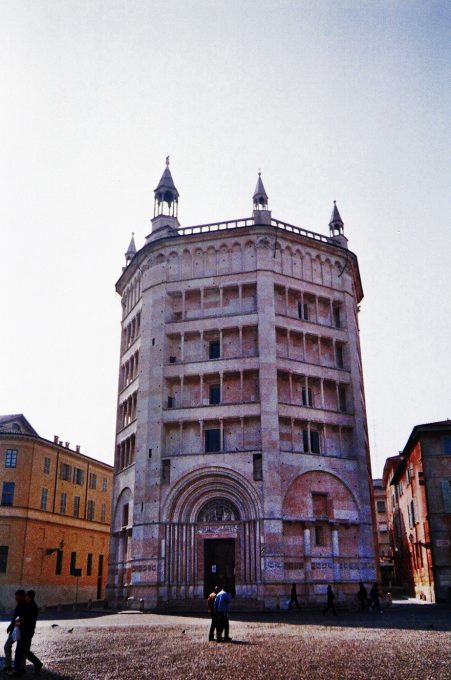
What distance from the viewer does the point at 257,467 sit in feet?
146

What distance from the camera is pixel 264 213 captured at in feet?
171

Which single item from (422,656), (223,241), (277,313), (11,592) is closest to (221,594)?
(422,656)

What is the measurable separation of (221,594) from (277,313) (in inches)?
1155

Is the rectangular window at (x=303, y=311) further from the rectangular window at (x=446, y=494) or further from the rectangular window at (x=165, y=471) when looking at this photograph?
the rectangular window at (x=446, y=494)

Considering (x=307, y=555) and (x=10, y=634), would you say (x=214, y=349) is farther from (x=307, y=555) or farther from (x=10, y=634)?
(x=10, y=634)

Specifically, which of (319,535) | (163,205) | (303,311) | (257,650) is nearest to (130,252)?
(163,205)

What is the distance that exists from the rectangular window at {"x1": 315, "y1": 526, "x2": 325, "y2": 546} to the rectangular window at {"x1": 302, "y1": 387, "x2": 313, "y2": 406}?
9360mm

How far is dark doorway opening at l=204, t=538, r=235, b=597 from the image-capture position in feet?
143

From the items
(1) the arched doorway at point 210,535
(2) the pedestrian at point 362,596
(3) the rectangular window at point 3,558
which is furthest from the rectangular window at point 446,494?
(3) the rectangular window at point 3,558

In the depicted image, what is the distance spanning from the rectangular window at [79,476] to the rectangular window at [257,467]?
3001 centimetres

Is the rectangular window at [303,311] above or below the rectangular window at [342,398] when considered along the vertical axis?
above

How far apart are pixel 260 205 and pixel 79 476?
3658cm

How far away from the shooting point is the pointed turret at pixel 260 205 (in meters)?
51.9

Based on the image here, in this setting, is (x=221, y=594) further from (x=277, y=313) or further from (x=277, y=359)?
(x=277, y=313)
